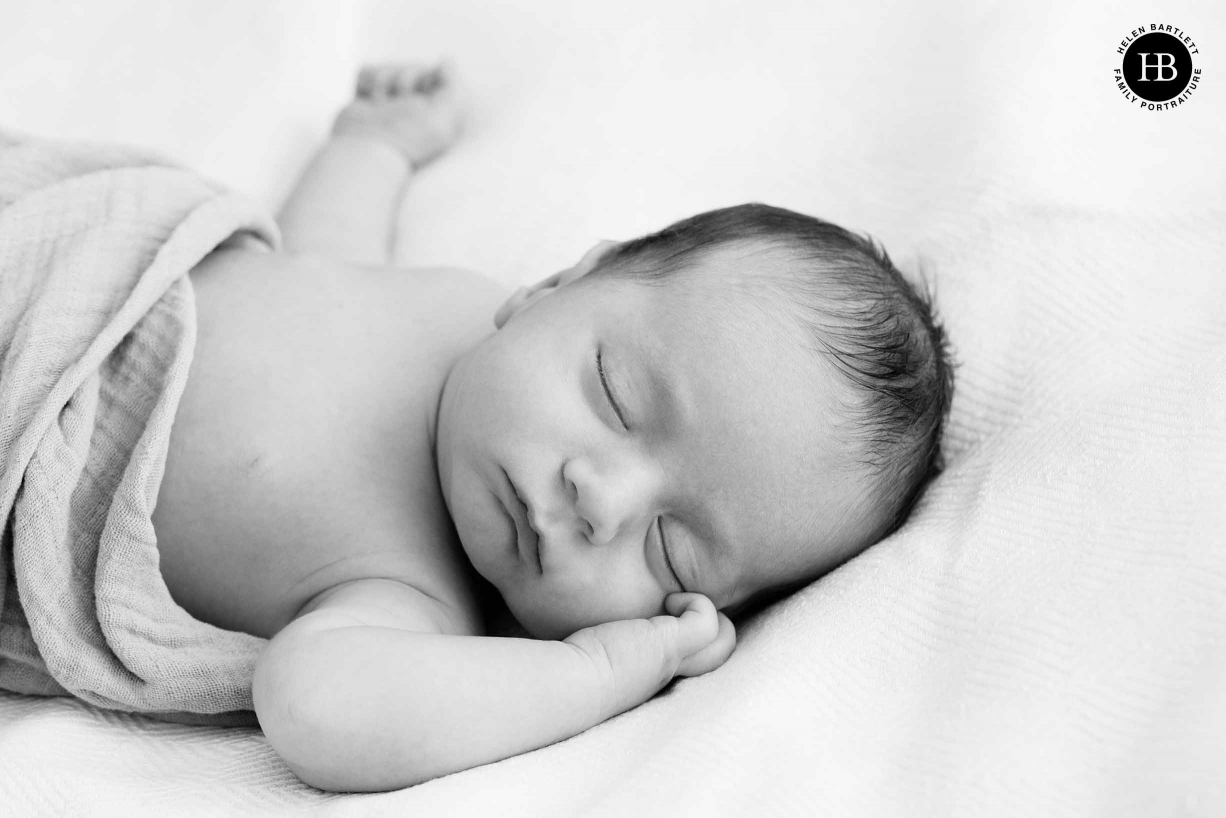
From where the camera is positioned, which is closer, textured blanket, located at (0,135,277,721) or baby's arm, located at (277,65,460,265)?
textured blanket, located at (0,135,277,721)

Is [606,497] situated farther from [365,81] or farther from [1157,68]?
[365,81]

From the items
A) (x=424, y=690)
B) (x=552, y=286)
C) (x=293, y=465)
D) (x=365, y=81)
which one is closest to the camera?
(x=424, y=690)

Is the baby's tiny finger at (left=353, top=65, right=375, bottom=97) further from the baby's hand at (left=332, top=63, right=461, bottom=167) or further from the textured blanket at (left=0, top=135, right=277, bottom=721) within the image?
the textured blanket at (left=0, top=135, right=277, bottom=721)

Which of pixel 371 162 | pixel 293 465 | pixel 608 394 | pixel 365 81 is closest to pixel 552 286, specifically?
pixel 608 394

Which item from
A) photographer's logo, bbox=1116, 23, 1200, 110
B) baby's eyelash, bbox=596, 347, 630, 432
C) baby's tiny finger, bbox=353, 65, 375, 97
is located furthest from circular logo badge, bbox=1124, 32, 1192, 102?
baby's tiny finger, bbox=353, 65, 375, 97

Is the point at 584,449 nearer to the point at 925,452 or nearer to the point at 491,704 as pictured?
the point at 491,704

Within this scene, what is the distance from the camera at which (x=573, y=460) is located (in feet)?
3.70

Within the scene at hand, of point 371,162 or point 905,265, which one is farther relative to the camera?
point 371,162

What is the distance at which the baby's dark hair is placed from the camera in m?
1.19

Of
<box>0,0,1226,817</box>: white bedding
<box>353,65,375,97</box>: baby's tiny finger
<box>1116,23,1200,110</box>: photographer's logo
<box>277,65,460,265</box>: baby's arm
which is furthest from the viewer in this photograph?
<box>353,65,375,97</box>: baby's tiny finger

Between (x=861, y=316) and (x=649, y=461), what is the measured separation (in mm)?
272

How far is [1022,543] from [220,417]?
2.70 feet

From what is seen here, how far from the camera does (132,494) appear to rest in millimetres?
1104

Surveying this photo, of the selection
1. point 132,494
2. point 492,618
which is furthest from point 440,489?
point 132,494
